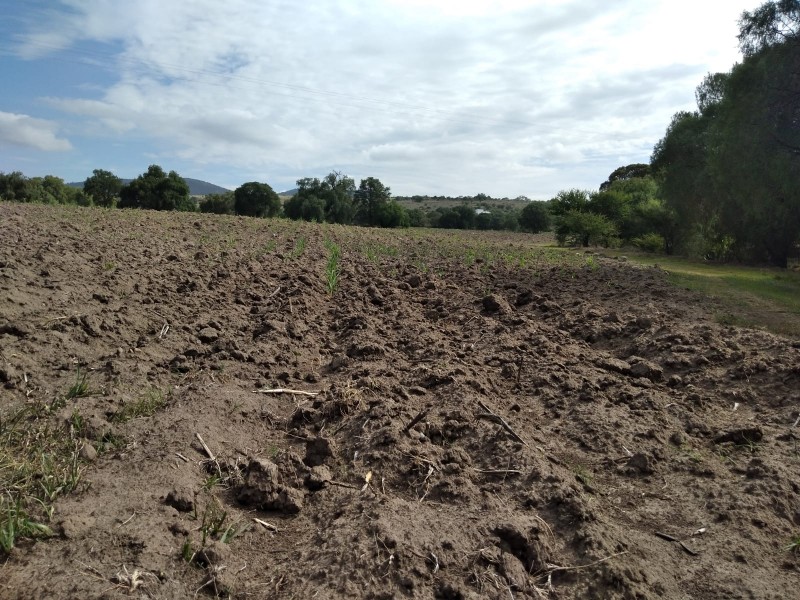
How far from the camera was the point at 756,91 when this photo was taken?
16.2m

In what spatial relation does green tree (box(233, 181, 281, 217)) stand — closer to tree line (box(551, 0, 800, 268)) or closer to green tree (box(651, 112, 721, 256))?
tree line (box(551, 0, 800, 268))

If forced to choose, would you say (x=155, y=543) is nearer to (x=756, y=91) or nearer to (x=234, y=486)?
(x=234, y=486)

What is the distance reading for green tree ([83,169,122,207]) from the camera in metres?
64.5

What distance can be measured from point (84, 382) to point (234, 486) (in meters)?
1.74

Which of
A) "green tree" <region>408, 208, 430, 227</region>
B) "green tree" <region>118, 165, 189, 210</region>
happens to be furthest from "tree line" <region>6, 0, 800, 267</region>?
"green tree" <region>408, 208, 430, 227</region>

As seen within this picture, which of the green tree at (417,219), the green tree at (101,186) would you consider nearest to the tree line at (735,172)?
the green tree at (417,219)

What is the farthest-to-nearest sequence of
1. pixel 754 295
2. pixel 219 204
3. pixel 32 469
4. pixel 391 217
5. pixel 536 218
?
pixel 219 204 → pixel 536 218 → pixel 391 217 → pixel 754 295 → pixel 32 469

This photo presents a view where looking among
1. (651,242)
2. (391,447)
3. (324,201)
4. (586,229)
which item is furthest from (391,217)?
(391,447)

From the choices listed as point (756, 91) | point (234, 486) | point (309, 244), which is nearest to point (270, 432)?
point (234, 486)

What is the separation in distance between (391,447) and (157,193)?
2156 inches

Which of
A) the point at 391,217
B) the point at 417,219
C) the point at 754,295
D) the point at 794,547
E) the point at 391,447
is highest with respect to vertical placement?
the point at 417,219

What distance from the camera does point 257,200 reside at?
205 ft

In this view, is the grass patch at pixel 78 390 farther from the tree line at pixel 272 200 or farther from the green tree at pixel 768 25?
the tree line at pixel 272 200

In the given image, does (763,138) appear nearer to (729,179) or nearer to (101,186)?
(729,179)
